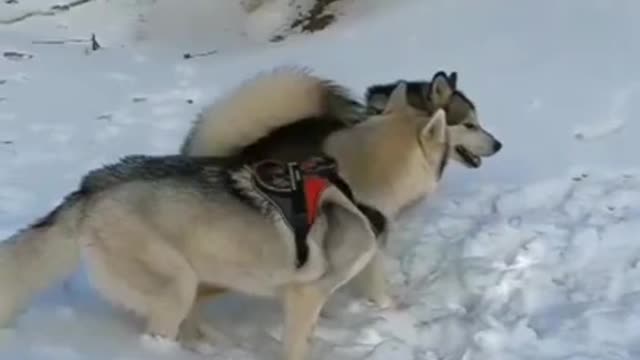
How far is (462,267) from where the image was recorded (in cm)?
551

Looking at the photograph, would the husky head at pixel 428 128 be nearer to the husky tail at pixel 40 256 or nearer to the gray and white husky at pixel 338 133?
the gray and white husky at pixel 338 133

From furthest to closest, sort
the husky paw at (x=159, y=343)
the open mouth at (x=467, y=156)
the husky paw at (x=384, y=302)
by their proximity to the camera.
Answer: the husky paw at (x=384, y=302), the open mouth at (x=467, y=156), the husky paw at (x=159, y=343)

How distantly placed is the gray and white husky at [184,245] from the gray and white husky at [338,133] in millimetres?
170

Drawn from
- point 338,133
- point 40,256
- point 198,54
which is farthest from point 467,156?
Answer: point 198,54

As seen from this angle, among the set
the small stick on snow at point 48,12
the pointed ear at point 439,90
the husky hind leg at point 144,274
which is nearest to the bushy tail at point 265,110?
the pointed ear at point 439,90

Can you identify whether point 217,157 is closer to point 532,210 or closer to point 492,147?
point 492,147

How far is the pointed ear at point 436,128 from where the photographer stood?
193 inches

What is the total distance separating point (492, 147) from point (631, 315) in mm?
893

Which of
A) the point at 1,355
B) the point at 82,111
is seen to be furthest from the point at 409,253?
the point at 82,111

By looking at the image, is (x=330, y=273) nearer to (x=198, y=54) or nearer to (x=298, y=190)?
(x=298, y=190)

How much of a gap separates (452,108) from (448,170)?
1704mm

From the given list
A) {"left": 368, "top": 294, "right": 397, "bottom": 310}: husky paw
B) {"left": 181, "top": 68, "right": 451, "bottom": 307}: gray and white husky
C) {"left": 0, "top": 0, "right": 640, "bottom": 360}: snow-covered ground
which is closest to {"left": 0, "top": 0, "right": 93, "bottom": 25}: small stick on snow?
{"left": 0, "top": 0, "right": 640, "bottom": 360}: snow-covered ground

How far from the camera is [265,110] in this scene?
506 cm

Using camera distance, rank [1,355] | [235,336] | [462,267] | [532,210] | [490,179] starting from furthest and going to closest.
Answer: [490,179] → [532,210] → [462,267] → [235,336] → [1,355]
